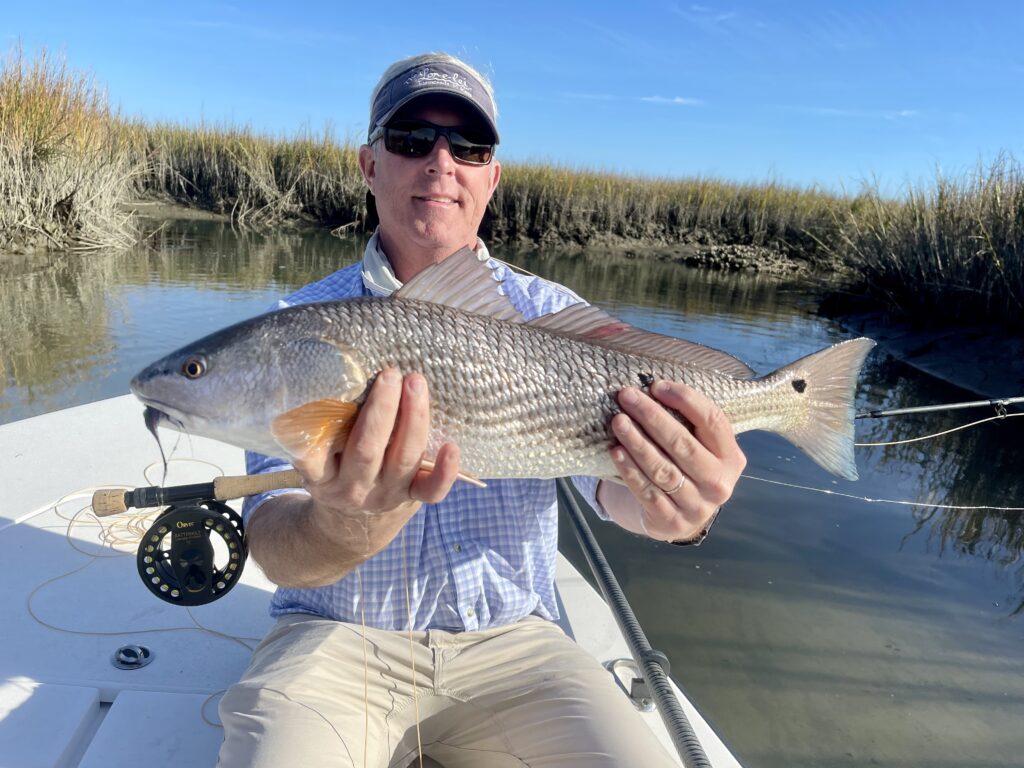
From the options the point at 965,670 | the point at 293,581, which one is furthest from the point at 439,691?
the point at 965,670

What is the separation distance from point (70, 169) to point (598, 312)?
18.3m

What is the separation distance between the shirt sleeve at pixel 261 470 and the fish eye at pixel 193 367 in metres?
0.71

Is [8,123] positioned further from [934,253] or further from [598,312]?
[934,253]

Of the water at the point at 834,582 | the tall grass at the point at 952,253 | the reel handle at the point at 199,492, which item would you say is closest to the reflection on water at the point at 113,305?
the water at the point at 834,582

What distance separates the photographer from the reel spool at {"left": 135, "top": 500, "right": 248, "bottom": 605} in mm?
2729

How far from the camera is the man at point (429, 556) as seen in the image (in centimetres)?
217

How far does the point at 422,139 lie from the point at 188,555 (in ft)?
7.06

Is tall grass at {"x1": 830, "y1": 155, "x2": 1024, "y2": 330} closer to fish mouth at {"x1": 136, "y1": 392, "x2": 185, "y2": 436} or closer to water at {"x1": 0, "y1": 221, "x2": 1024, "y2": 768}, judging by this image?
water at {"x1": 0, "y1": 221, "x2": 1024, "y2": 768}

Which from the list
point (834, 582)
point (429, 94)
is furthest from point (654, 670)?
point (834, 582)

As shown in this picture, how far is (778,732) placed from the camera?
412 cm

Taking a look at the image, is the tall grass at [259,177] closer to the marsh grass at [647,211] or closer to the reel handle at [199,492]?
the marsh grass at [647,211]

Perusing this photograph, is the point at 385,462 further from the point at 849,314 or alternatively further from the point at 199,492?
the point at 849,314

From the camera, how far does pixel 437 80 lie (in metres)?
2.98

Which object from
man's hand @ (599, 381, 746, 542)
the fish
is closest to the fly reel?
the fish
